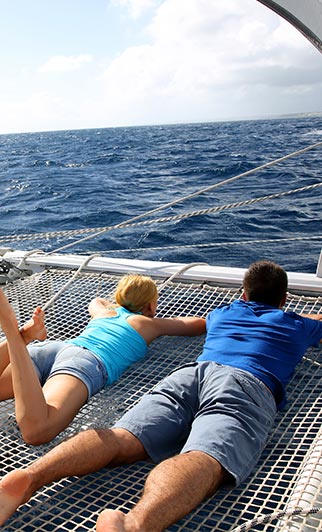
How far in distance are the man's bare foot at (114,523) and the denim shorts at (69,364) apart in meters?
0.81

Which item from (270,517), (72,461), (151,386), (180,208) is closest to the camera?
(270,517)

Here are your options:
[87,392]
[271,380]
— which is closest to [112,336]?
[87,392]

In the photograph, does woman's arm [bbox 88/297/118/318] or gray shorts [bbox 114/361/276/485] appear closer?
gray shorts [bbox 114/361/276/485]

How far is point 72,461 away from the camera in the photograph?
1.64 meters

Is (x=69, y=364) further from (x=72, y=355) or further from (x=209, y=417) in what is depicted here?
(x=209, y=417)

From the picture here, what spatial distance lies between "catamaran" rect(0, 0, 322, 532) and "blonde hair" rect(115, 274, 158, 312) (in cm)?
28

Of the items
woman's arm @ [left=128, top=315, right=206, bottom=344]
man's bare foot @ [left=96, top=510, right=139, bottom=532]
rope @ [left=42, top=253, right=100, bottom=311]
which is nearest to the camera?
man's bare foot @ [left=96, top=510, right=139, bottom=532]

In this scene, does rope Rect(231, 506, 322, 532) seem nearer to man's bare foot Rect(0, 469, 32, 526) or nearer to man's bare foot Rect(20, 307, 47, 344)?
man's bare foot Rect(0, 469, 32, 526)

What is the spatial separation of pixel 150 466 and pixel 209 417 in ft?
0.93

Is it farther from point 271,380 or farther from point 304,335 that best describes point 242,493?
point 304,335

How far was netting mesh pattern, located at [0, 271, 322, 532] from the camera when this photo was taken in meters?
1.56

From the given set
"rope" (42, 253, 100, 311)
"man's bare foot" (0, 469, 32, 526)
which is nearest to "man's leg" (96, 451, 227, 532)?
"man's bare foot" (0, 469, 32, 526)

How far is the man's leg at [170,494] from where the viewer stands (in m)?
1.34

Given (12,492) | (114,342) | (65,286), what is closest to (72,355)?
(114,342)
